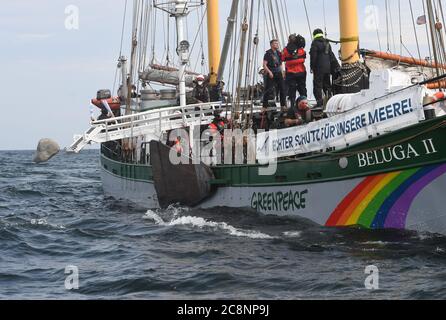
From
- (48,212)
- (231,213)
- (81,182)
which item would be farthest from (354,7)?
(81,182)

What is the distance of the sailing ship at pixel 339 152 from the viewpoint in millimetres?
15195

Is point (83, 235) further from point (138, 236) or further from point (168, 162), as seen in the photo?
point (168, 162)

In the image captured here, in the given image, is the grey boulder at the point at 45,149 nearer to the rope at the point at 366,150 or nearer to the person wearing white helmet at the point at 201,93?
the person wearing white helmet at the point at 201,93

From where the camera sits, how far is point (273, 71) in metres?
21.4

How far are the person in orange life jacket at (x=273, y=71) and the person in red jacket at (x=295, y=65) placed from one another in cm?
74

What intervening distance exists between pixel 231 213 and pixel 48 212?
645 centimetres

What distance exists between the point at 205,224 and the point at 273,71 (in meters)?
4.41

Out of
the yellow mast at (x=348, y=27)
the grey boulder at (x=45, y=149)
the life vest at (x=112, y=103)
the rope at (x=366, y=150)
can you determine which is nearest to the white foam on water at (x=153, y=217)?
the rope at (x=366, y=150)

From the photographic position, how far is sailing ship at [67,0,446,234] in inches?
598

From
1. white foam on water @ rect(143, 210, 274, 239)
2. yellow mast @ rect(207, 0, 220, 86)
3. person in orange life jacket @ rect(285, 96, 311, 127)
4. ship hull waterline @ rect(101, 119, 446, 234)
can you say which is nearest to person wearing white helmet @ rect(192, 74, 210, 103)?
yellow mast @ rect(207, 0, 220, 86)

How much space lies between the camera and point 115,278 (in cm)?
1341

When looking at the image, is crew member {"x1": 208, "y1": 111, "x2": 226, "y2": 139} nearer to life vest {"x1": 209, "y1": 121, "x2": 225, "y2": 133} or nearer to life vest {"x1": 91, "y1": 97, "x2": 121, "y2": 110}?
life vest {"x1": 209, "y1": 121, "x2": 225, "y2": 133}
